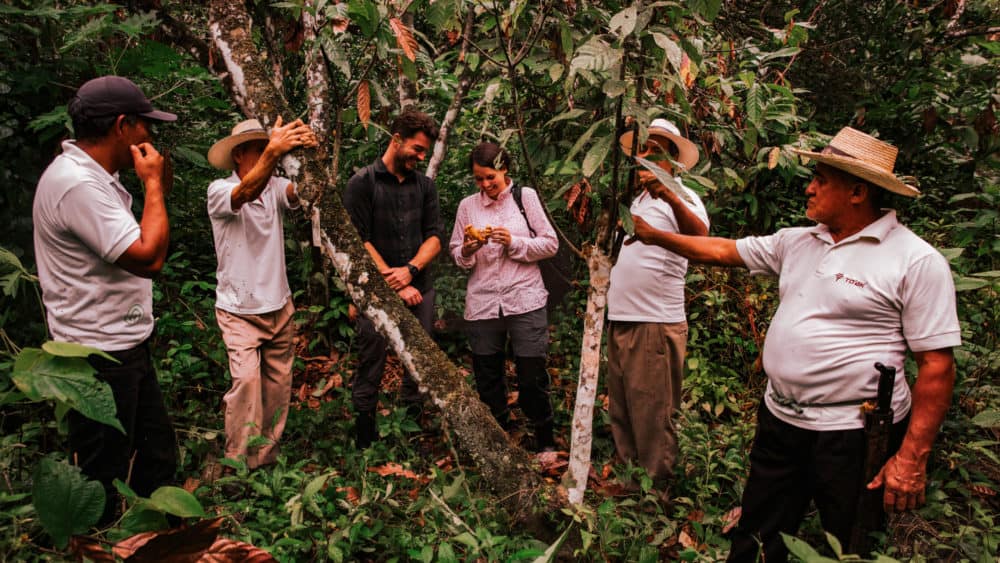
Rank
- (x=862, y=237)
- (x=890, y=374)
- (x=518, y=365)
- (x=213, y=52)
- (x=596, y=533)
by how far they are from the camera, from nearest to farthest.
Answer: (x=890, y=374) < (x=862, y=237) < (x=596, y=533) < (x=518, y=365) < (x=213, y=52)

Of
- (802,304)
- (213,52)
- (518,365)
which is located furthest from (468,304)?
(213,52)

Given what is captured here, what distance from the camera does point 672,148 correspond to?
3.65 m

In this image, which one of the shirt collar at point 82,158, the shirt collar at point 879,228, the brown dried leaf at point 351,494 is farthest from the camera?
the brown dried leaf at point 351,494

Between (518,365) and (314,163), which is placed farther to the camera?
(518,365)

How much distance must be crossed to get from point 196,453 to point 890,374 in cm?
361

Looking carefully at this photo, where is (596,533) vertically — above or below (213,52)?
below

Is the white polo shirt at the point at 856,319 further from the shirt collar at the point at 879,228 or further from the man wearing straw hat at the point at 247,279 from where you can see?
the man wearing straw hat at the point at 247,279

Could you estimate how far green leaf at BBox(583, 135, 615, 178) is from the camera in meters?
2.33

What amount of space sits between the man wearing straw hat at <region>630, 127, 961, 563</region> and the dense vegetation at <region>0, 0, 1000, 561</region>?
1.59 feet

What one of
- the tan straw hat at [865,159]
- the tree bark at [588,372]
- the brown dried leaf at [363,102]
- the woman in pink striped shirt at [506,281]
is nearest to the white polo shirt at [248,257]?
the brown dried leaf at [363,102]

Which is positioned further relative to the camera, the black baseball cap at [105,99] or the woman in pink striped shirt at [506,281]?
the woman in pink striped shirt at [506,281]

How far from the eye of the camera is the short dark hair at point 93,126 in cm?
263

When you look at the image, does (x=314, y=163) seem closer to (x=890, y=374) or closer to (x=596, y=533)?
(x=596, y=533)

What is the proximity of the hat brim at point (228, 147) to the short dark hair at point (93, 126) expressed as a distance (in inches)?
33.5
